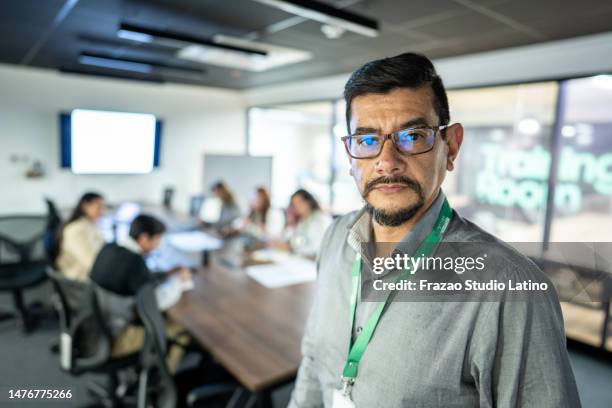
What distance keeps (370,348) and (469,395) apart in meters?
0.21

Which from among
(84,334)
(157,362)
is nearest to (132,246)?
(84,334)

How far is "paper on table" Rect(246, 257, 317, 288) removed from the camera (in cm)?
271

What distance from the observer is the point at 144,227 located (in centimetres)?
257

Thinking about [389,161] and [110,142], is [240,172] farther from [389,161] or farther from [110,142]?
[389,161]

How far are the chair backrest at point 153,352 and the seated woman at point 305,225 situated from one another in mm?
1792

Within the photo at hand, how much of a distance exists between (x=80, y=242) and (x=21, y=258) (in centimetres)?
135

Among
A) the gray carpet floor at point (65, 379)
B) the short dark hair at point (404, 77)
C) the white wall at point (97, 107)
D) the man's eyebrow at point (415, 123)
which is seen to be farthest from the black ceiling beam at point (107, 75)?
the man's eyebrow at point (415, 123)

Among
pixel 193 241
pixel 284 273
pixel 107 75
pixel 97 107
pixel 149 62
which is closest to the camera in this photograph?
pixel 284 273

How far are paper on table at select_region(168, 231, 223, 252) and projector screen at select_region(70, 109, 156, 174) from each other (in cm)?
190

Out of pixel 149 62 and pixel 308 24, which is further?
pixel 149 62

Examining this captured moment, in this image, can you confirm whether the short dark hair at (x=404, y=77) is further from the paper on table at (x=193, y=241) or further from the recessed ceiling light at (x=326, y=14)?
the paper on table at (x=193, y=241)

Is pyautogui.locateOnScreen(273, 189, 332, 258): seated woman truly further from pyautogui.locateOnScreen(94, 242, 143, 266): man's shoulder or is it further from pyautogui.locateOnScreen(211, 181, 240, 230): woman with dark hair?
pyautogui.locateOnScreen(94, 242, 143, 266): man's shoulder

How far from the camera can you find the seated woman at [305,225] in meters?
3.55

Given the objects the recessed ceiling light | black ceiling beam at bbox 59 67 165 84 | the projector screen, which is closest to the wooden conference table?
the recessed ceiling light
